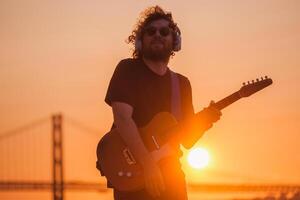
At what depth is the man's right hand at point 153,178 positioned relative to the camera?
15.5 feet

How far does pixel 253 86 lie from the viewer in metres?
5.70

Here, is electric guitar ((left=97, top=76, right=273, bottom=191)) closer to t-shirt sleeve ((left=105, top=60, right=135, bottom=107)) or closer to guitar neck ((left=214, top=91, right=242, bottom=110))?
t-shirt sleeve ((left=105, top=60, right=135, bottom=107))

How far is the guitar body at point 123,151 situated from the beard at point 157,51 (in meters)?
0.34

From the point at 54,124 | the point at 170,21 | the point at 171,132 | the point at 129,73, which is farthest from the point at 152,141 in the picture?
the point at 54,124

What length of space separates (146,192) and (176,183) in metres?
0.20

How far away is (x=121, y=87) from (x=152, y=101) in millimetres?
217

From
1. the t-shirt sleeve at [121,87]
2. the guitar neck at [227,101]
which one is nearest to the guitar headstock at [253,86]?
the guitar neck at [227,101]

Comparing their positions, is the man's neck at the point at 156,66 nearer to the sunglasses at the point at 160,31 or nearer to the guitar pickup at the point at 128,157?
the sunglasses at the point at 160,31

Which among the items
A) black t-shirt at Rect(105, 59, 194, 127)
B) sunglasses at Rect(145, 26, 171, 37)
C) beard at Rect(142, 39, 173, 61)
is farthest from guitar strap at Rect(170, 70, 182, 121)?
sunglasses at Rect(145, 26, 171, 37)

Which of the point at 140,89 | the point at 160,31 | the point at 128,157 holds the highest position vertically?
the point at 160,31

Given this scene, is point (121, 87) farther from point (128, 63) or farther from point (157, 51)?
point (157, 51)

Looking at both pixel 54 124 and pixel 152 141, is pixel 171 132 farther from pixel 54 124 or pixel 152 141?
pixel 54 124

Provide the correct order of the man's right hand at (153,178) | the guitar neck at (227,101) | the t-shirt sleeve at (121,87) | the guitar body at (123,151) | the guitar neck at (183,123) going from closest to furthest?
the man's right hand at (153,178) → the t-shirt sleeve at (121,87) → the guitar body at (123,151) → the guitar neck at (183,123) → the guitar neck at (227,101)

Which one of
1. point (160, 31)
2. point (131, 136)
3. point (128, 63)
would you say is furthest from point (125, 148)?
point (160, 31)
